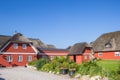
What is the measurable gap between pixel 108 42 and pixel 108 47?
144 cm

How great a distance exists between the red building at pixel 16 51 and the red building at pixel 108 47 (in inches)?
658

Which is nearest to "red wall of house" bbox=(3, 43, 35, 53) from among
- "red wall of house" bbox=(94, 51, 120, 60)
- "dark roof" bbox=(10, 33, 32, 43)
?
"dark roof" bbox=(10, 33, 32, 43)

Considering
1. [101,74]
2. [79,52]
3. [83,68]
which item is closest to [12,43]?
[79,52]

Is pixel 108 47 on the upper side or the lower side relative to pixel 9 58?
upper

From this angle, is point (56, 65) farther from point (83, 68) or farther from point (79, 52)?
point (79, 52)

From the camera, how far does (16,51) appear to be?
4862 cm

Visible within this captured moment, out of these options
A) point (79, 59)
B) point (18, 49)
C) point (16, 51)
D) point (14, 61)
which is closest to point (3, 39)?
point (18, 49)

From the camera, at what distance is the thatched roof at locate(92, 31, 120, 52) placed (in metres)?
50.2

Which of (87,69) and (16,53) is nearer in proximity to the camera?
(87,69)

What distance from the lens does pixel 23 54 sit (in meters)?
49.7

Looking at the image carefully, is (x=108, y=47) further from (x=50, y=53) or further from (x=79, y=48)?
(x=50, y=53)

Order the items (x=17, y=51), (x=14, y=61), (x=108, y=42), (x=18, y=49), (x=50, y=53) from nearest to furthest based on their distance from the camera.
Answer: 1. (x=14, y=61)
2. (x=17, y=51)
3. (x=18, y=49)
4. (x=108, y=42)
5. (x=50, y=53)

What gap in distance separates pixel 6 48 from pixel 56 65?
62.1 feet

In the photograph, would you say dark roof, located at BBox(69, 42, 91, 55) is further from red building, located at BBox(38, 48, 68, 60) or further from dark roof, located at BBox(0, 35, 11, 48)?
dark roof, located at BBox(0, 35, 11, 48)
